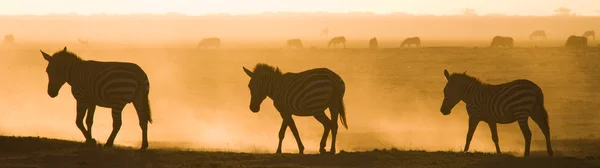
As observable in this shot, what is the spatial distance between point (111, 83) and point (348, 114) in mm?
13969

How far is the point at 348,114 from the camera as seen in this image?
1225 inches

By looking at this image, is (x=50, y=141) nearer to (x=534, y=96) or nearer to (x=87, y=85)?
(x=87, y=85)

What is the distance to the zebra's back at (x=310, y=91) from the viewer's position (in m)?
18.0

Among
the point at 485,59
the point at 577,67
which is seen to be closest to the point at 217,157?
the point at 577,67

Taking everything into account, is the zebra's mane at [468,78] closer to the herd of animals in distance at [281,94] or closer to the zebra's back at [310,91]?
the herd of animals in distance at [281,94]

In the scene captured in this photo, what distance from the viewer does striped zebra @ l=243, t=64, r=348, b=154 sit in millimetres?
18031

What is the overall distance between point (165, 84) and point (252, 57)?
15.7 m

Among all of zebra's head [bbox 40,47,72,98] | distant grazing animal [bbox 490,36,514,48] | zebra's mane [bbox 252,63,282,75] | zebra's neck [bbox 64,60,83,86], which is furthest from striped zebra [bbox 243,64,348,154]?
distant grazing animal [bbox 490,36,514,48]

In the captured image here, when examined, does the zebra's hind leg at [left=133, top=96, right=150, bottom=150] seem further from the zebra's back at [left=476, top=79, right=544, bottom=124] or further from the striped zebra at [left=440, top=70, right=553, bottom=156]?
the zebra's back at [left=476, top=79, right=544, bottom=124]

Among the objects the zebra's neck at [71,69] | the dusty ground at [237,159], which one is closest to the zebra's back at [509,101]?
the dusty ground at [237,159]

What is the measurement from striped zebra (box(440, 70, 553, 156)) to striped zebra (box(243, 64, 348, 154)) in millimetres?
2362

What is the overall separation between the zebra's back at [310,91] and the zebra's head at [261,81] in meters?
0.32

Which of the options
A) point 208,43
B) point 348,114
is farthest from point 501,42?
point 348,114

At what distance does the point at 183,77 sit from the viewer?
4375cm
